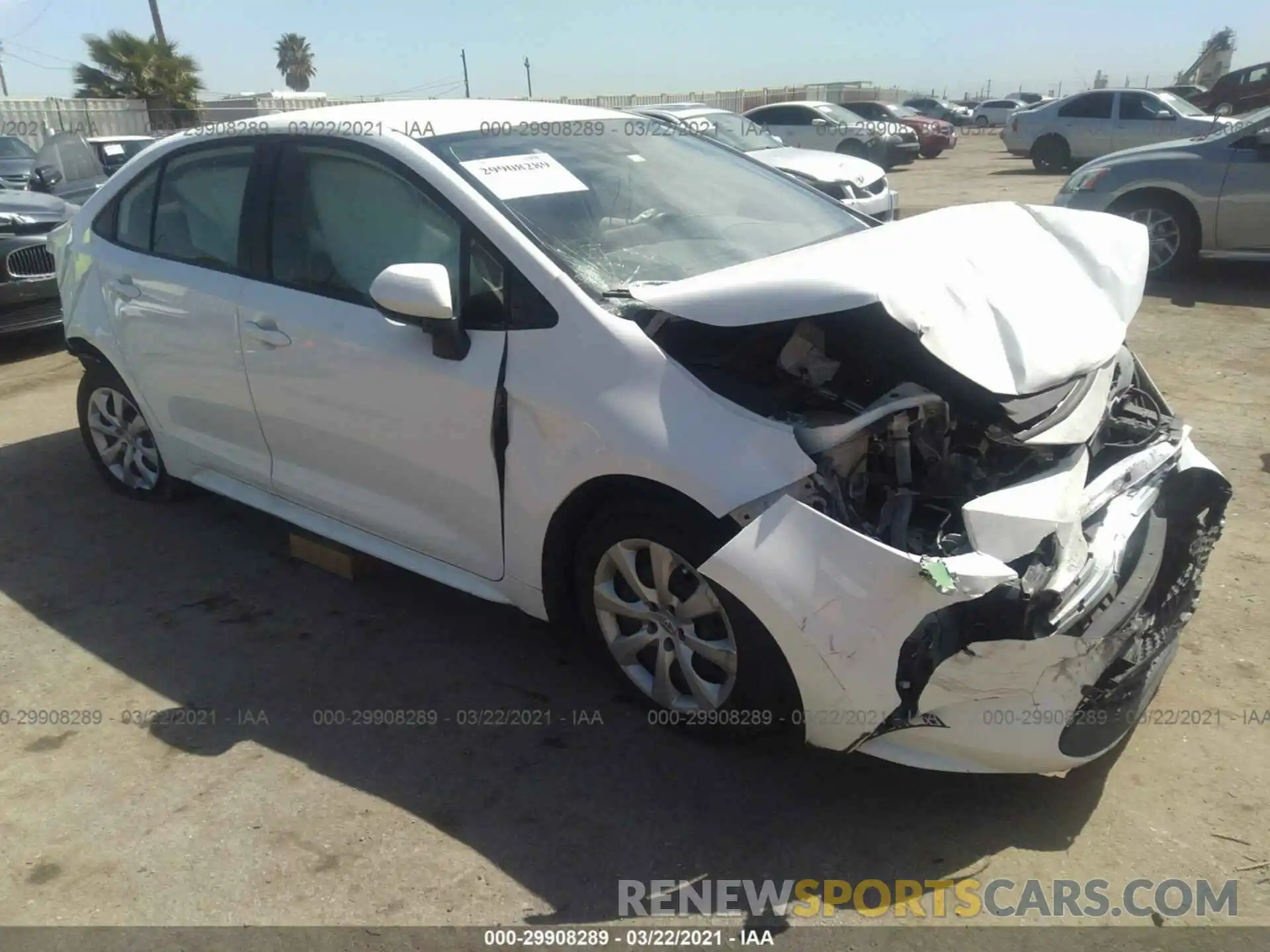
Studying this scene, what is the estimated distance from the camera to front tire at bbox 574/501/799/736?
2.67 meters

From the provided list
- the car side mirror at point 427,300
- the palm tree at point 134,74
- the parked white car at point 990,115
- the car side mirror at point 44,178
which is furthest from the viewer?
the parked white car at point 990,115

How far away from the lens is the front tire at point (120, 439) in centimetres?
474

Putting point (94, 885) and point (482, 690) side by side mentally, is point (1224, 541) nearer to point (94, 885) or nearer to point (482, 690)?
point (482, 690)

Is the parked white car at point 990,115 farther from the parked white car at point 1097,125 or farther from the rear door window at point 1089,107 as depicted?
the rear door window at point 1089,107

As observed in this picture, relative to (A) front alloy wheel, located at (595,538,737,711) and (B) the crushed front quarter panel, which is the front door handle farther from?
(B) the crushed front quarter panel

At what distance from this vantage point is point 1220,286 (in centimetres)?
887

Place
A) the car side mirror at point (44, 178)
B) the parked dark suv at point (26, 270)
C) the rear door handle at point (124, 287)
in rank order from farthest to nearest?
the car side mirror at point (44, 178), the parked dark suv at point (26, 270), the rear door handle at point (124, 287)

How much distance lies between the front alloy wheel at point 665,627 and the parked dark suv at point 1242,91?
22.8 m

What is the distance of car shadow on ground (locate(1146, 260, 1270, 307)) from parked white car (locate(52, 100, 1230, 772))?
5.71 m

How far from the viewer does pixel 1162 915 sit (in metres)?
2.41

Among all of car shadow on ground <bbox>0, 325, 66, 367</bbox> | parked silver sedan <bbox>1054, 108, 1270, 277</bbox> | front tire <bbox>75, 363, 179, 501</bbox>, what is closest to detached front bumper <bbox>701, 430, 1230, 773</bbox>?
front tire <bbox>75, 363, 179, 501</bbox>

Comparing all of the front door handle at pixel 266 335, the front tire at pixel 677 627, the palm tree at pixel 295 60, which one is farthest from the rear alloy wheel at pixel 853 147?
the palm tree at pixel 295 60

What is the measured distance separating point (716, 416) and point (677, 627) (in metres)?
0.64

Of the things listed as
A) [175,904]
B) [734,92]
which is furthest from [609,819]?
[734,92]
